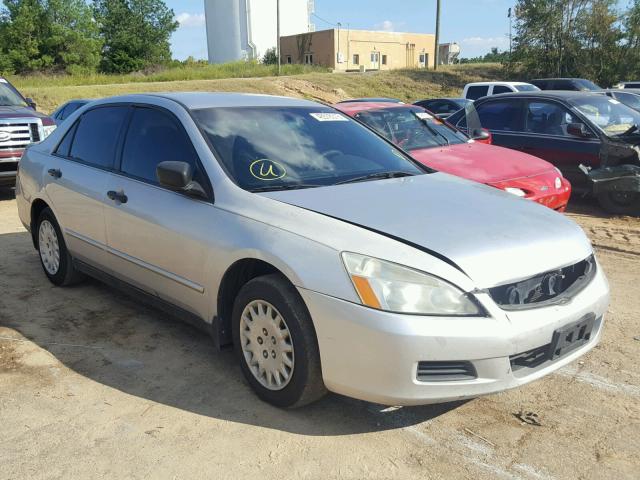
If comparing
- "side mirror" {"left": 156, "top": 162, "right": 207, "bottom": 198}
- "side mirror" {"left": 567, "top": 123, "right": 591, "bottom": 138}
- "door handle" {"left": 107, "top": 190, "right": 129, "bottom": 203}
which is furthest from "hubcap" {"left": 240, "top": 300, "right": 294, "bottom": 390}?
"side mirror" {"left": 567, "top": 123, "right": 591, "bottom": 138}

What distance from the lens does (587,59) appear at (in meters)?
38.2

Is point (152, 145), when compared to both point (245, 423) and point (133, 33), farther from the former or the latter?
point (133, 33)

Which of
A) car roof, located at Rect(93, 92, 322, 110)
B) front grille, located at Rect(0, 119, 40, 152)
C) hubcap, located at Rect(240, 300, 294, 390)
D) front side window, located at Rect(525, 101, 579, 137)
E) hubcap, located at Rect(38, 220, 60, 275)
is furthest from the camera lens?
front grille, located at Rect(0, 119, 40, 152)

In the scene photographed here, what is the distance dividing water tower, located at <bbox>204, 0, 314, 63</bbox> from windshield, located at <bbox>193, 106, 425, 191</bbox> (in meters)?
67.6

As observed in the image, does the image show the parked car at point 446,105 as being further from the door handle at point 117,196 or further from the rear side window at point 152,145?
the door handle at point 117,196

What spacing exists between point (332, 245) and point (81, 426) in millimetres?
1637

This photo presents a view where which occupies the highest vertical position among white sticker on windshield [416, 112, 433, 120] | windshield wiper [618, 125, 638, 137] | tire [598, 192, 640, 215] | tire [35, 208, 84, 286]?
white sticker on windshield [416, 112, 433, 120]

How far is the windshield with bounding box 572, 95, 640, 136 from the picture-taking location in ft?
28.7

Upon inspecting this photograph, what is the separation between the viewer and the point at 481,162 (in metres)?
6.72

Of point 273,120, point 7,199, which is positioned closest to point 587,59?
point 7,199

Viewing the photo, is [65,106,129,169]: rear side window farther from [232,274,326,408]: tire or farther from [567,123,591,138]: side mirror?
[567,123,591,138]: side mirror

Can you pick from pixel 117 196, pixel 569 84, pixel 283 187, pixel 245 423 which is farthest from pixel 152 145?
pixel 569 84

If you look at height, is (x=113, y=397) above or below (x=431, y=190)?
below

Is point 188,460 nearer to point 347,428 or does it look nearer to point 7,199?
point 347,428
